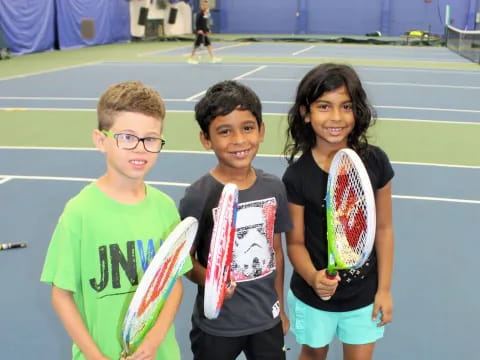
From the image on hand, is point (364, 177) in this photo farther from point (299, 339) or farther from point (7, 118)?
point (7, 118)

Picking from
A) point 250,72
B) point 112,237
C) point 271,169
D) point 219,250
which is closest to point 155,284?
point 219,250

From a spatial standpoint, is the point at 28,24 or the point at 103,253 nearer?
the point at 103,253

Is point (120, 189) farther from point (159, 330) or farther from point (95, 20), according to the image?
point (95, 20)

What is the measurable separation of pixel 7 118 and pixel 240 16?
25260mm

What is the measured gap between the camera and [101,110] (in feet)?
5.72

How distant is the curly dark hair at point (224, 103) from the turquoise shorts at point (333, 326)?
30.5 inches

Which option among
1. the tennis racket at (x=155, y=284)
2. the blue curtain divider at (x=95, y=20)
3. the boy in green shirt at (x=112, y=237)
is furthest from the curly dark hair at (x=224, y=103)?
the blue curtain divider at (x=95, y=20)

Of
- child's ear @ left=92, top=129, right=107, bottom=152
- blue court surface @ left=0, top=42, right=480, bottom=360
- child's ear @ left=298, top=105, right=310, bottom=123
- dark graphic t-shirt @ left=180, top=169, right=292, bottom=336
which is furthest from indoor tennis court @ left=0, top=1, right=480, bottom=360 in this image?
child's ear @ left=92, top=129, right=107, bottom=152

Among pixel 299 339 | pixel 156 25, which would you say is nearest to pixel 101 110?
pixel 299 339

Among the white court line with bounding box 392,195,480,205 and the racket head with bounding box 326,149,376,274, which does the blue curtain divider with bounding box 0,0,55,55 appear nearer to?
the white court line with bounding box 392,195,480,205

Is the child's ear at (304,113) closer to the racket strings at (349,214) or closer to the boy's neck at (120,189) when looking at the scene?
the racket strings at (349,214)

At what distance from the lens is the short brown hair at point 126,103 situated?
1701 millimetres

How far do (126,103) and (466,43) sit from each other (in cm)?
1905

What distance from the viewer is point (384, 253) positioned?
7.20 feet
